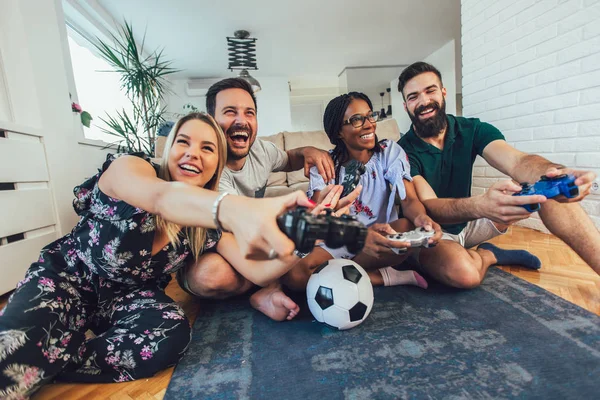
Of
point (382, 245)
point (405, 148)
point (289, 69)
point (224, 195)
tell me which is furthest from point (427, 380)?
point (289, 69)

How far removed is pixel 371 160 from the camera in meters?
1.47

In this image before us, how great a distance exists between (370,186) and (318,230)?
3.43 feet

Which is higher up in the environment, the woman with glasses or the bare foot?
the woman with glasses

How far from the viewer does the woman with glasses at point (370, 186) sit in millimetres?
1339

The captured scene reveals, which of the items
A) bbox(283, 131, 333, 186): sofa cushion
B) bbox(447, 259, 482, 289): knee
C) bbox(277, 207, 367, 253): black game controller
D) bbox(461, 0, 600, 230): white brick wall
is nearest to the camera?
bbox(277, 207, 367, 253): black game controller

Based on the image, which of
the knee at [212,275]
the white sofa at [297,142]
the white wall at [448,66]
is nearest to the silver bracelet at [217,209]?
the knee at [212,275]

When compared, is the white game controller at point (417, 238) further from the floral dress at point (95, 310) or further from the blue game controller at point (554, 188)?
the floral dress at point (95, 310)

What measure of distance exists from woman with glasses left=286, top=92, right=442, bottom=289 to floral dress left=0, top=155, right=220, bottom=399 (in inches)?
23.1

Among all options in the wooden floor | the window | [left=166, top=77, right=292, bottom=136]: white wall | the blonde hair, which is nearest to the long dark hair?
the blonde hair

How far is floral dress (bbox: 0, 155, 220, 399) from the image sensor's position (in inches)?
30.3

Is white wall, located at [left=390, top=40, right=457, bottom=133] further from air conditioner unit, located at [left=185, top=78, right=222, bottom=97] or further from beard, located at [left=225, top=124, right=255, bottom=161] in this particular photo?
beard, located at [left=225, top=124, right=255, bottom=161]

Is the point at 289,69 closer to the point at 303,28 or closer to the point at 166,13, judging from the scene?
the point at 303,28

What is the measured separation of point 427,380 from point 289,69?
6.01 metres

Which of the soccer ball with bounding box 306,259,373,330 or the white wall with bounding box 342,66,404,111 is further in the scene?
the white wall with bounding box 342,66,404,111
